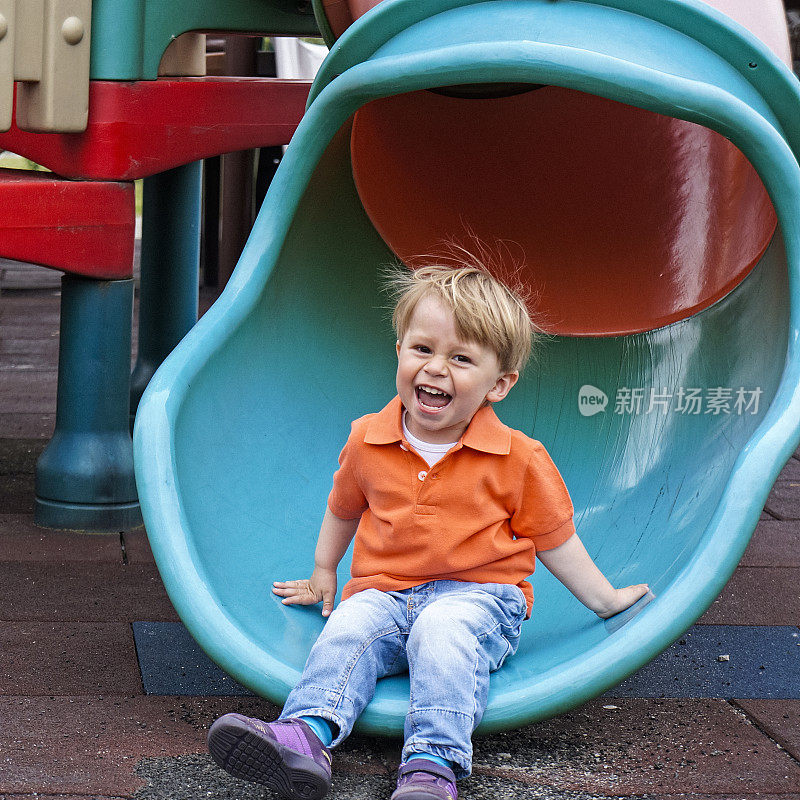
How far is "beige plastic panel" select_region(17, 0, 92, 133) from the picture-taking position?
2801 millimetres

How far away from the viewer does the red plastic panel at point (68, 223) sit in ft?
9.25

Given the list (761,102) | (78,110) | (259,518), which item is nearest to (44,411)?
(78,110)

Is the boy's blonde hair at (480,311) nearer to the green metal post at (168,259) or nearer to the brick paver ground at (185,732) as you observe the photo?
the brick paver ground at (185,732)

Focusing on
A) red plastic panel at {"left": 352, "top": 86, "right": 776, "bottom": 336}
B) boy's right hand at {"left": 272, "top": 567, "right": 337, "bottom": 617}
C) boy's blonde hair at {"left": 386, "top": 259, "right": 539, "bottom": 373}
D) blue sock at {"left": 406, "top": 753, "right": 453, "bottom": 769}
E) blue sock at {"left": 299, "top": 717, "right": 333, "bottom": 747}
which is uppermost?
red plastic panel at {"left": 352, "top": 86, "right": 776, "bottom": 336}

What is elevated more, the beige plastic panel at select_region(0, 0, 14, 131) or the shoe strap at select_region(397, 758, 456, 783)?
the beige plastic panel at select_region(0, 0, 14, 131)

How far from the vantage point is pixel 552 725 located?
7.08 ft

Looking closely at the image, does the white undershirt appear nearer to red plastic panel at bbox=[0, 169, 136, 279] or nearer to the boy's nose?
the boy's nose

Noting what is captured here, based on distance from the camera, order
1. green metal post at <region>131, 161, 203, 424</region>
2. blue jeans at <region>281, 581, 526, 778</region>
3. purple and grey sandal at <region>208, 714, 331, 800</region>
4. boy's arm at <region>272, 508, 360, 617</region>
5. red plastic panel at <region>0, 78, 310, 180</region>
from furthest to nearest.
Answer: green metal post at <region>131, 161, 203, 424</region>
red plastic panel at <region>0, 78, 310, 180</region>
boy's arm at <region>272, 508, 360, 617</region>
blue jeans at <region>281, 581, 526, 778</region>
purple and grey sandal at <region>208, 714, 331, 800</region>

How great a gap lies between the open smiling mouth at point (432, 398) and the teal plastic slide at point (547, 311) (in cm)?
47

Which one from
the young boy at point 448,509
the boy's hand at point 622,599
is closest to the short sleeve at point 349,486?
the young boy at point 448,509

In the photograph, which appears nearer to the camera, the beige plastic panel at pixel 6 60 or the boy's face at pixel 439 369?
the boy's face at pixel 439 369

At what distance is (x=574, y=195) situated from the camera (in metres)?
3.29

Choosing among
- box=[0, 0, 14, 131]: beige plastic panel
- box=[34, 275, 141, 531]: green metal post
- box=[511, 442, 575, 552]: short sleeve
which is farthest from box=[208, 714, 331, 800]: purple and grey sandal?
box=[0, 0, 14, 131]: beige plastic panel

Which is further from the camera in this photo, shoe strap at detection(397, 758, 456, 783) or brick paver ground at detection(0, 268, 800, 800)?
brick paver ground at detection(0, 268, 800, 800)
